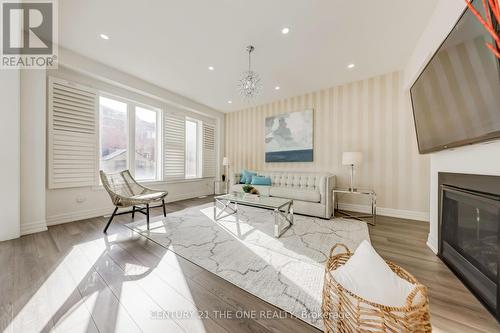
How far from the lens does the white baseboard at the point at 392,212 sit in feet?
10.2

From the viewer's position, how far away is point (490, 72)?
1047mm

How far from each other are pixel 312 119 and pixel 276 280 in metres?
3.57

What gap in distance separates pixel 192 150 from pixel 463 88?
5.16 meters

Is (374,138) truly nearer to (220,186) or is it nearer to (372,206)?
(372,206)

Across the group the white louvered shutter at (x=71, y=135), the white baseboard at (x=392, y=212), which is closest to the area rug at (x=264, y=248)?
the white baseboard at (x=392, y=212)

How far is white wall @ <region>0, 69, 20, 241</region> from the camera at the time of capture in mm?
2150

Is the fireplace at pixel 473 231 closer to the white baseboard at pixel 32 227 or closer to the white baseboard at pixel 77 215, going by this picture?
the white baseboard at pixel 32 227

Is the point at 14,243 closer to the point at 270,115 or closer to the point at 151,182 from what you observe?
the point at 151,182

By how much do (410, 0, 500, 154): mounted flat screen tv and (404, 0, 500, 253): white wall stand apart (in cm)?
14

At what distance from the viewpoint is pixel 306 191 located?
3379 millimetres

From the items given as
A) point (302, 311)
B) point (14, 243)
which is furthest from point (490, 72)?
point (14, 243)

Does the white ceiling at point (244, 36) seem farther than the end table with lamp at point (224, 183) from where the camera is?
No

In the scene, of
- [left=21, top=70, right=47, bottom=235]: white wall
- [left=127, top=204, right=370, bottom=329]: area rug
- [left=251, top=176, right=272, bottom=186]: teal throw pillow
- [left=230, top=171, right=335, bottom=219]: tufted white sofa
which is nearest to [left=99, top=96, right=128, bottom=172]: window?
[left=21, top=70, right=47, bottom=235]: white wall

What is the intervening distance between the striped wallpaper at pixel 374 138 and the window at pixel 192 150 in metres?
2.71
